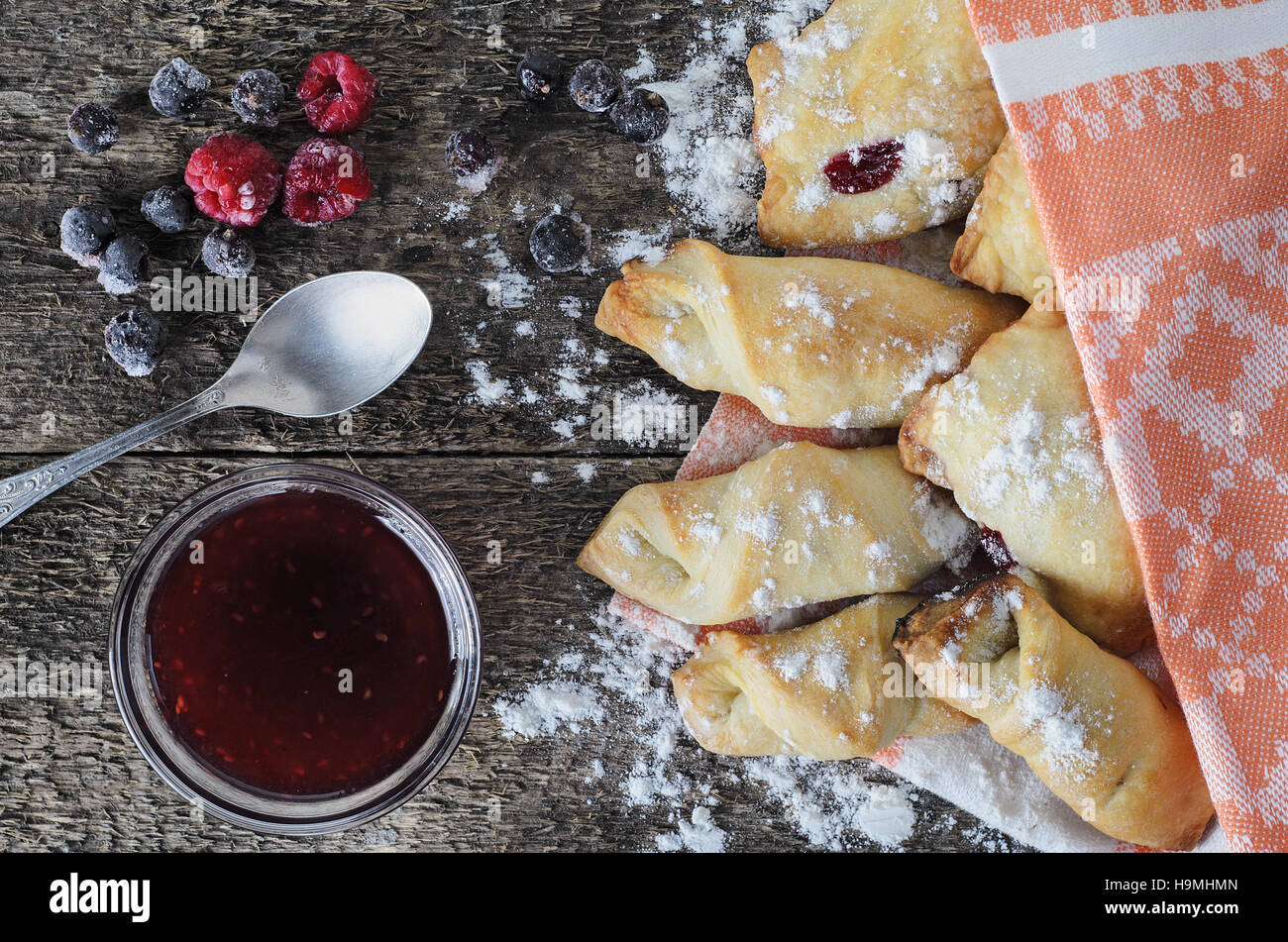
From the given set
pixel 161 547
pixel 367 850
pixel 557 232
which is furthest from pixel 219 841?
pixel 557 232

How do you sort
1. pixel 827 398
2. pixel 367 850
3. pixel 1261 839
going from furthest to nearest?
pixel 367 850
pixel 827 398
pixel 1261 839

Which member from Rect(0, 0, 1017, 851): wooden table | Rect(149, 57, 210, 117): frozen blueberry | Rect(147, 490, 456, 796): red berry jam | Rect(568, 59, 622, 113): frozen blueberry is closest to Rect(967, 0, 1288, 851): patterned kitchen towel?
Rect(0, 0, 1017, 851): wooden table

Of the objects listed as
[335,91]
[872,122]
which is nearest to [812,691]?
[872,122]

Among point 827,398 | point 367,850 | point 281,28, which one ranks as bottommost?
point 367,850

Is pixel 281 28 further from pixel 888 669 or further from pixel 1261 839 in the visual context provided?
pixel 1261 839

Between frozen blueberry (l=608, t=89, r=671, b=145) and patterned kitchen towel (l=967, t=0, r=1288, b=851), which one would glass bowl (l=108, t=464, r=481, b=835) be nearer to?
frozen blueberry (l=608, t=89, r=671, b=145)

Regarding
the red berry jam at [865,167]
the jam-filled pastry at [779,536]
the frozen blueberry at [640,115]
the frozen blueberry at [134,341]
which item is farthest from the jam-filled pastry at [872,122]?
the frozen blueberry at [134,341]

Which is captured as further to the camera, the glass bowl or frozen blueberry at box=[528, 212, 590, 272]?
frozen blueberry at box=[528, 212, 590, 272]
